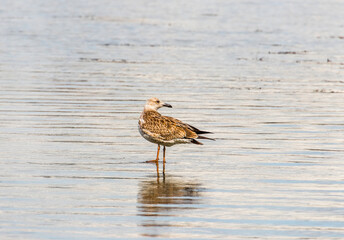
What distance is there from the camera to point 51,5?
5888 cm

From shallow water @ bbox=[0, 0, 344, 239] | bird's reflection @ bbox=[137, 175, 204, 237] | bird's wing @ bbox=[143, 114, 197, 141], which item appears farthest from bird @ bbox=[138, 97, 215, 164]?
bird's reflection @ bbox=[137, 175, 204, 237]

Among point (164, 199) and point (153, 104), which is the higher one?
point (153, 104)

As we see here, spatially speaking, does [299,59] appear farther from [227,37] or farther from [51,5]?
[51,5]

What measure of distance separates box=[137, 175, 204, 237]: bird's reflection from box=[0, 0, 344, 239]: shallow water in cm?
2

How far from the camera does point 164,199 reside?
11.0 m

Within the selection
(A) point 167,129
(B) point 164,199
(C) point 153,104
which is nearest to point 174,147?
(C) point 153,104

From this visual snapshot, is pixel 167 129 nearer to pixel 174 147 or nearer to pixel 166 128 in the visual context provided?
pixel 166 128

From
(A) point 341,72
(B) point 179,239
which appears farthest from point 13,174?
(A) point 341,72

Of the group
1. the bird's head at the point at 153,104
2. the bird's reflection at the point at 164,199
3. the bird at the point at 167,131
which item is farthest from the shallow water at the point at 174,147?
the bird's head at the point at 153,104

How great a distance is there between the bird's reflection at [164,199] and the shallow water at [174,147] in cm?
2

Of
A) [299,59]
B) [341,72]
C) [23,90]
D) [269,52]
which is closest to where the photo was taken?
[23,90]

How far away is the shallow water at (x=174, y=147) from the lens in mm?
10008

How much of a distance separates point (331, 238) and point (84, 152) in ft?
18.3

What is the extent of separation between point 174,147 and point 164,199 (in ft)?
13.5
